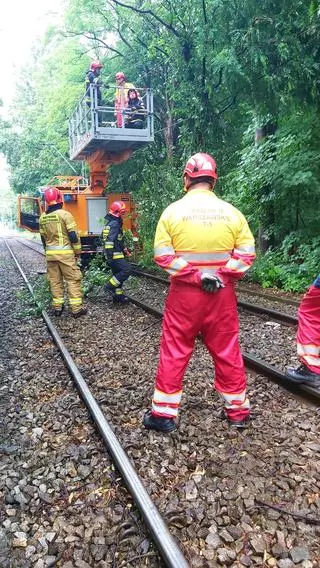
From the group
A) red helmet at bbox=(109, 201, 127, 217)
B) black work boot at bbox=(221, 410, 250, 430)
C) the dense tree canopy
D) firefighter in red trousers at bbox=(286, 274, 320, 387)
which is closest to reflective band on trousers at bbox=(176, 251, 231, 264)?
firefighter in red trousers at bbox=(286, 274, 320, 387)

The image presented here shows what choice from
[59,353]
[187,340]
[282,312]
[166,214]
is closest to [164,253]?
[166,214]

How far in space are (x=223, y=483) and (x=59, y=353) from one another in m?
3.40

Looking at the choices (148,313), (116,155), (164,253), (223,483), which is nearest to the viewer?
(223,483)

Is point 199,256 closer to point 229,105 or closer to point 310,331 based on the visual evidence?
point 310,331

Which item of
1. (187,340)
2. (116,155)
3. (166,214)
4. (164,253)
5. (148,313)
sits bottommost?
(148,313)

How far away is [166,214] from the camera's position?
127 inches

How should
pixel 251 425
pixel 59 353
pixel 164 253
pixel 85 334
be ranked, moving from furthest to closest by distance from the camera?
pixel 85 334 → pixel 59 353 → pixel 251 425 → pixel 164 253

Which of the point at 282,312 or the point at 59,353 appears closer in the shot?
the point at 59,353

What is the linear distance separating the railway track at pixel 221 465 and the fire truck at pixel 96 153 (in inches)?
278

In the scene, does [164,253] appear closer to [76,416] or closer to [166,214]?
[166,214]

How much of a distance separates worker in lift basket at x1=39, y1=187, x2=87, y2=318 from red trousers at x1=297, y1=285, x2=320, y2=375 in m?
4.41

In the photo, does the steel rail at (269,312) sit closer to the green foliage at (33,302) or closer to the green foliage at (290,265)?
the green foliage at (290,265)

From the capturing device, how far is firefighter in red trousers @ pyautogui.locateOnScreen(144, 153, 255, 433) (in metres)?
3.15

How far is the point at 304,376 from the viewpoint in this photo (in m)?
4.08
